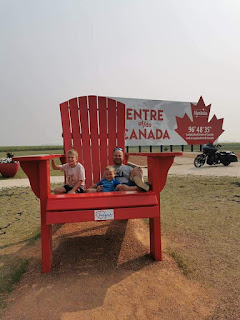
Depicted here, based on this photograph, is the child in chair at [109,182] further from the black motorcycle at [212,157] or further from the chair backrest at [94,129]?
the black motorcycle at [212,157]

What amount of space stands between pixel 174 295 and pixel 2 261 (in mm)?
1397

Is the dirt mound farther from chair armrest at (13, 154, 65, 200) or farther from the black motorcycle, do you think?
the black motorcycle

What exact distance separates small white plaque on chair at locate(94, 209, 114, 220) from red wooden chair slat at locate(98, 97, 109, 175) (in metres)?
1.46

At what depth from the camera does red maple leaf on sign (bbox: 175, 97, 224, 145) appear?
12875 mm

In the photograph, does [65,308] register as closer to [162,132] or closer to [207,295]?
[207,295]

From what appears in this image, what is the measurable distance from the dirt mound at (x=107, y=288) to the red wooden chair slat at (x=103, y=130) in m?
1.18

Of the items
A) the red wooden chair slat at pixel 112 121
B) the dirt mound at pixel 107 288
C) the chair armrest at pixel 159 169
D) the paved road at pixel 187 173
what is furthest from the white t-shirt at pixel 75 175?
the paved road at pixel 187 173

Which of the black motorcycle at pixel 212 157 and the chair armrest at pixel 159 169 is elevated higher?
the chair armrest at pixel 159 169

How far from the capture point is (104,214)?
6.17 feet

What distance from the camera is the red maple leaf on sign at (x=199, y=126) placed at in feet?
42.2

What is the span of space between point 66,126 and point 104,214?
5.74 feet

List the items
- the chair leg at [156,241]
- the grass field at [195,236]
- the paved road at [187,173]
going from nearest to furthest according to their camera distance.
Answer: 1. the grass field at [195,236]
2. the chair leg at [156,241]
3. the paved road at [187,173]

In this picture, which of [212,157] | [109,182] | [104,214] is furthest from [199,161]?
[104,214]

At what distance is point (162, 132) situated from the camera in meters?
12.3
